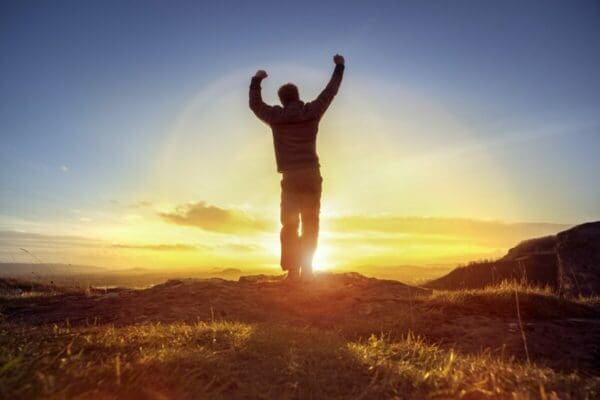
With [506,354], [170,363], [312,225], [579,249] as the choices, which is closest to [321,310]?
[312,225]

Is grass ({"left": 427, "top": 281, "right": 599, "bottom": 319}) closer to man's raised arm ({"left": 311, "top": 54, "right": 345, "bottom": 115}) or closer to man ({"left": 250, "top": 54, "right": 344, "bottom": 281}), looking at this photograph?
man ({"left": 250, "top": 54, "right": 344, "bottom": 281})

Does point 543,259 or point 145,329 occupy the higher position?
point 543,259

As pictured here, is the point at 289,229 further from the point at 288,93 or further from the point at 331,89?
the point at 331,89

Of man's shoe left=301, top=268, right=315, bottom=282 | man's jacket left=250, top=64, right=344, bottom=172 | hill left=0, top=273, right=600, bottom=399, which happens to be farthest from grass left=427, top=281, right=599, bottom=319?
man's jacket left=250, top=64, right=344, bottom=172

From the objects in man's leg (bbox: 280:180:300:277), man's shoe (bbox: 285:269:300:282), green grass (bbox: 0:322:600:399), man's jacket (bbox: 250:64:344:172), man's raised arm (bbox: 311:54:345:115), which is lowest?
green grass (bbox: 0:322:600:399)

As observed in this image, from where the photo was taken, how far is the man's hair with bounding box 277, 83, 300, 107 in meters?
8.55

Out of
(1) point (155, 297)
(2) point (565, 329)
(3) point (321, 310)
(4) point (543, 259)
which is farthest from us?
(4) point (543, 259)

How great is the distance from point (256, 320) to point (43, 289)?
8819 millimetres

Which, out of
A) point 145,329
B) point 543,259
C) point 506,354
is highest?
point 543,259

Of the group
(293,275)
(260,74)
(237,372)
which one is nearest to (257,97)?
(260,74)

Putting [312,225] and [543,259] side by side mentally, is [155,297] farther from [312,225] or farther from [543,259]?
[543,259]

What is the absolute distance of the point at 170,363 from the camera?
3082mm

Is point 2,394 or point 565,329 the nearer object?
point 2,394

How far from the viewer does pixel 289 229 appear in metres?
8.42
